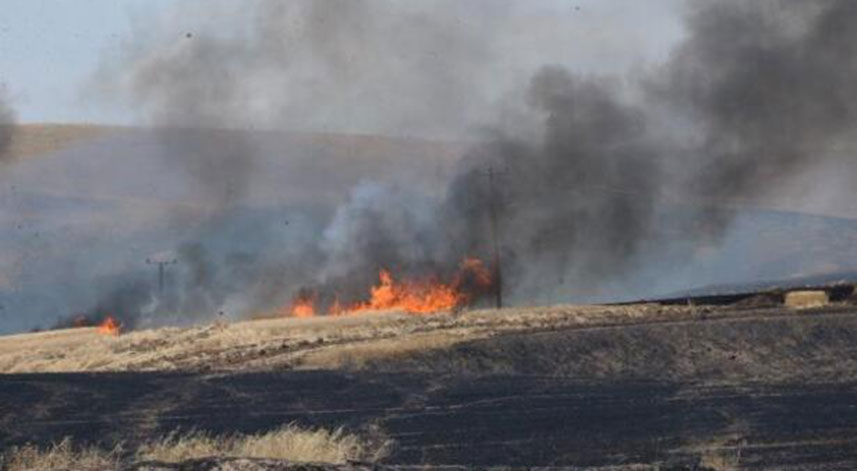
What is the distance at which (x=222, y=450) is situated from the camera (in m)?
22.0

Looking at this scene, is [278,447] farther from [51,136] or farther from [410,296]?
[51,136]

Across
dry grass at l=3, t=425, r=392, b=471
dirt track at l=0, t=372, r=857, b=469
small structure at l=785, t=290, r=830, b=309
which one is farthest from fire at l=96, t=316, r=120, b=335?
dry grass at l=3, t=425, r=392, b=471

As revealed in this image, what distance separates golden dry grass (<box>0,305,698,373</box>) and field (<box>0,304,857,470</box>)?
139 millimetres

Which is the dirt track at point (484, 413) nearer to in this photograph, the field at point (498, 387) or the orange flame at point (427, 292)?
the field at point (498, 387)

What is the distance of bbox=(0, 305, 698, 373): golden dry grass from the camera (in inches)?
1711

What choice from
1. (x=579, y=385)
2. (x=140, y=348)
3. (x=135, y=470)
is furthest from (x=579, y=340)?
(x=135, y=470)

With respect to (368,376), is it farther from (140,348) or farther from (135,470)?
(135,470)

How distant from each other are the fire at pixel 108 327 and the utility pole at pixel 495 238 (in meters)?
16.0

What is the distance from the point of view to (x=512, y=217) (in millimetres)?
75250

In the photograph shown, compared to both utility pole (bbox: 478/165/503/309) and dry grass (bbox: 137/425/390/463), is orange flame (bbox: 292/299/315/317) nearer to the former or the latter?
utility pole (bbox: 478/165/503/309)

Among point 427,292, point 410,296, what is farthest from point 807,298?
point 410,296

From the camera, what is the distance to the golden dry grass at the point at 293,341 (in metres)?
43.5

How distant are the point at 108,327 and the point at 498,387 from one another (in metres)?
37.1

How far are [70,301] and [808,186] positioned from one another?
185 feet
